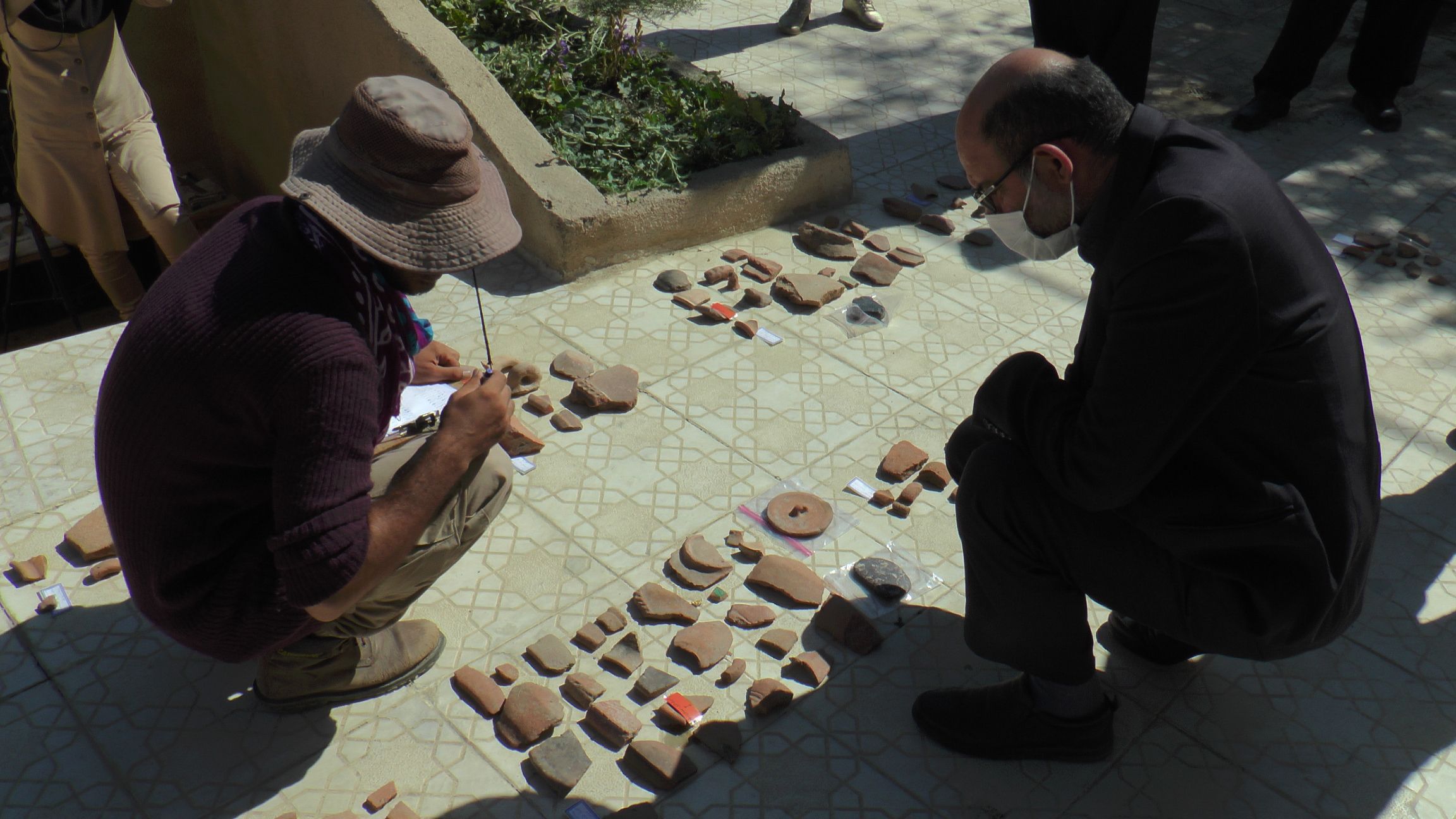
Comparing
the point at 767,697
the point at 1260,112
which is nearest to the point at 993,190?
the point at 767,697

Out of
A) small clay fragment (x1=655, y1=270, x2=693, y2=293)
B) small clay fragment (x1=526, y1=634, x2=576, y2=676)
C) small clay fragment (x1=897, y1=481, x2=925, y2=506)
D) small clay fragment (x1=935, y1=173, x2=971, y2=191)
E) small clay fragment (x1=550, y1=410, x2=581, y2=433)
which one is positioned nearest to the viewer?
small clay fragment (x1=526, y1=634, x2=576, y2=676)

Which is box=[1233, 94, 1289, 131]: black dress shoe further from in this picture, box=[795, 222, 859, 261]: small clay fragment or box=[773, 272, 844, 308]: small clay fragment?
box=[773, 272, 844, 308]: small clay fragment

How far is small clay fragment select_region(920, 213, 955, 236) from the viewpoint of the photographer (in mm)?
4730

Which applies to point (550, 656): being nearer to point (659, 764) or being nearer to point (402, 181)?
point (659, 764)

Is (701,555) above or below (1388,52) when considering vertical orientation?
below

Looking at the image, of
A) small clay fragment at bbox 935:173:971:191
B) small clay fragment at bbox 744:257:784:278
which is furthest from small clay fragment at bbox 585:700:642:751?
small clay fragment at bbox 935:173:971:191

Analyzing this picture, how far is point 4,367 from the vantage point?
3.64 meters

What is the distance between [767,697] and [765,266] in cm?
212

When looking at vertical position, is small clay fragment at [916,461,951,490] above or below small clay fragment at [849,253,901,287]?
below

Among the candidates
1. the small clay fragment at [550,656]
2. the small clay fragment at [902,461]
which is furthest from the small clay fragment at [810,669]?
the small clay fragment at [902,461]

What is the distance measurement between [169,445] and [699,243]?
278cm

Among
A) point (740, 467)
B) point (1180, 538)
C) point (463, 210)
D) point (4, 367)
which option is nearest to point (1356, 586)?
point (1180, 538)

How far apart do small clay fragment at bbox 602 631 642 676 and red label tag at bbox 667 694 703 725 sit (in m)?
0.13

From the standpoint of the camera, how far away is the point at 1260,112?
577 cm
